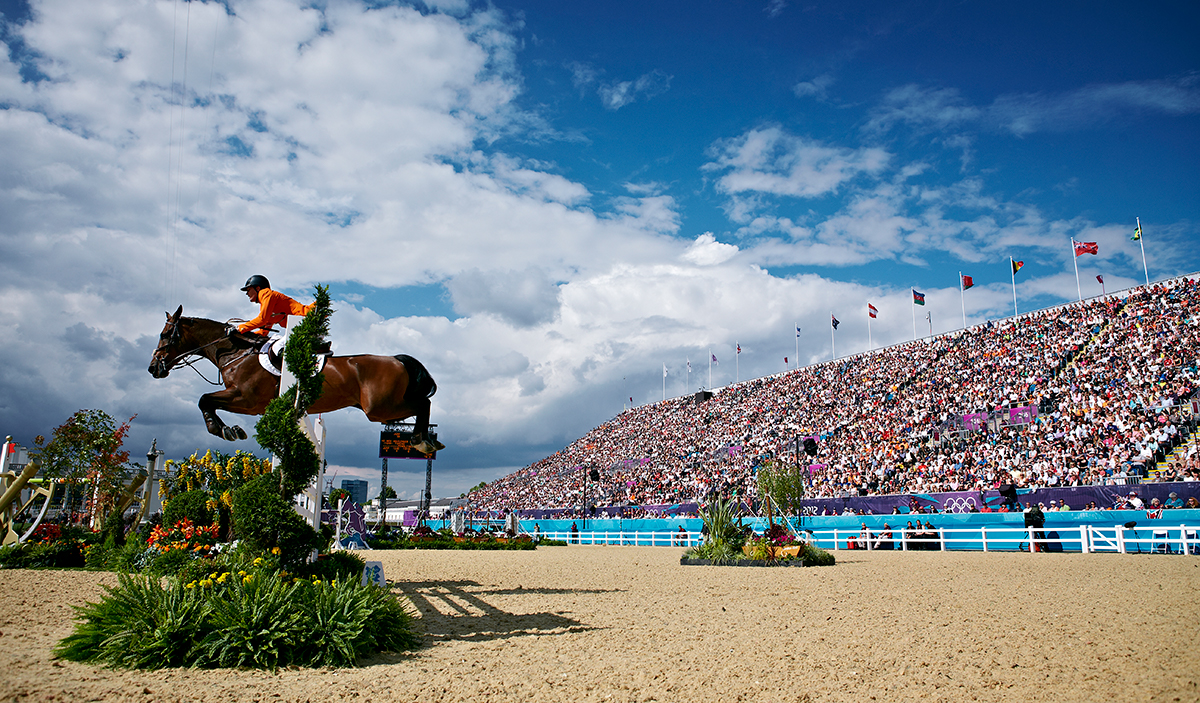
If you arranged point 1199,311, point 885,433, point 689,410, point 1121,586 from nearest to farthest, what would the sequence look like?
point 1121,586 → point 1199,311 → point 885,433 → point 689,410

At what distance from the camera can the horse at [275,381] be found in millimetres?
8648

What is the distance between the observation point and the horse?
865 cm

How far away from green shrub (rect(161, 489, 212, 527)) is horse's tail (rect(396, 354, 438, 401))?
5.21m

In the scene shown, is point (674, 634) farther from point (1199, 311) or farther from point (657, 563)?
point (1199, 311)

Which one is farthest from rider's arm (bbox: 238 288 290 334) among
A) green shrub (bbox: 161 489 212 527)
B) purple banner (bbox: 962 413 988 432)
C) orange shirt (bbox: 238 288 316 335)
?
purple banner (bbox: 962 413 988 432)

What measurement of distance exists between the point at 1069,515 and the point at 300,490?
2164 cm

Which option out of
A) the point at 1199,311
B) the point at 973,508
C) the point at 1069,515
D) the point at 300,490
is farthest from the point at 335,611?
the point at 1199,311

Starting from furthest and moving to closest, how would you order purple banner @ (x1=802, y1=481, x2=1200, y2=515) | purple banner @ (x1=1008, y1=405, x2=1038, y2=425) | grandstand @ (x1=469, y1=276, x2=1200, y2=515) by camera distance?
purple banner @ (x1=1008, y1=405, x2=1038, y2=425) < grandstand @ (x1=469, y1=276, x2=1200, y2=515) < purple banner @ (x1=802, y1=481, x2=1200, y2=515)

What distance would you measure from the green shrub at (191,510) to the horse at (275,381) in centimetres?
331

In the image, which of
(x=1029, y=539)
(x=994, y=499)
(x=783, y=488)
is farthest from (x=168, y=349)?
(x=994, y=499)

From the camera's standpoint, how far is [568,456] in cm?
5794

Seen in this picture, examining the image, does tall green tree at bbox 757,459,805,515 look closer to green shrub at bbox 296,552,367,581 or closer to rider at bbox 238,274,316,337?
green shrub at bbox 296,552,367,581

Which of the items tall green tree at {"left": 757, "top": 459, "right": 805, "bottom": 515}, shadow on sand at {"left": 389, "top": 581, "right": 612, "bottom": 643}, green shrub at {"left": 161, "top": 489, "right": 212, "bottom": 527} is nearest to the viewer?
shadow on sand at {"left": 389, "top": 581, "right": 612, "bottom": 643}

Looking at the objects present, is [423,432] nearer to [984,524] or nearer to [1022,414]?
[984,524]
